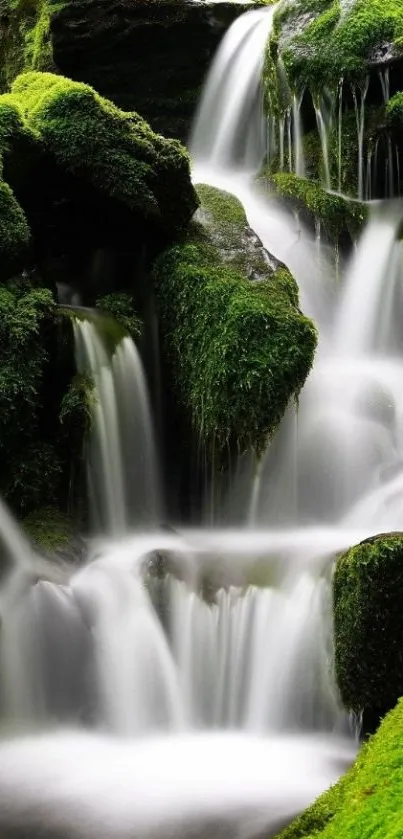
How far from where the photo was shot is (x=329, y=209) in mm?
9742

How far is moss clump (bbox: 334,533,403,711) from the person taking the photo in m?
4.60

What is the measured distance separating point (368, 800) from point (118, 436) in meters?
4.75

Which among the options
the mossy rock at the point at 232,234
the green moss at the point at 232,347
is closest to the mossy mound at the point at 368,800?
the green moss at the point at 232,347

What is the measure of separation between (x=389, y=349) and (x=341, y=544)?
11.2 feet

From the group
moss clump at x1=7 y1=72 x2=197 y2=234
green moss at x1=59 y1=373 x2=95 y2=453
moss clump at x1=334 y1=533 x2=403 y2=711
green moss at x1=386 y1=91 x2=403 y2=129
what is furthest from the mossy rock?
moss clump at x1=334 y1=533 x2=403 y2=711

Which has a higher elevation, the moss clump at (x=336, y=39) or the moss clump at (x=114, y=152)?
the moss clump at (x=336, y=39)

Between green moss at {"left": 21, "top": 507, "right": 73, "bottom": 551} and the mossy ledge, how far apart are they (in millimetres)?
1340

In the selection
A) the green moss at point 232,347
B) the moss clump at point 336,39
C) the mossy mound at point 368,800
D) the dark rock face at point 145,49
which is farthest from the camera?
the dark rock face at point 145,49

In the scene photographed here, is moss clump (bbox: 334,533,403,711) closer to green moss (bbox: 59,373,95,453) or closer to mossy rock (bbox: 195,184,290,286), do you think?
green moss (bbox: 59,373,95,453)

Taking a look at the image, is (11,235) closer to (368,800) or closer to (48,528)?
(48,528)

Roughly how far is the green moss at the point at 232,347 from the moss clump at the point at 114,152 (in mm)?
637

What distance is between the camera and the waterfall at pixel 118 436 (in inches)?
262

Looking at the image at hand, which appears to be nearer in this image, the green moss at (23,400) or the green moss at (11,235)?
the green moss at (23,400)

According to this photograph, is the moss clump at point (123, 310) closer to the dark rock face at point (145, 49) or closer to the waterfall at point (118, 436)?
the waterfall at point (118, 436)
